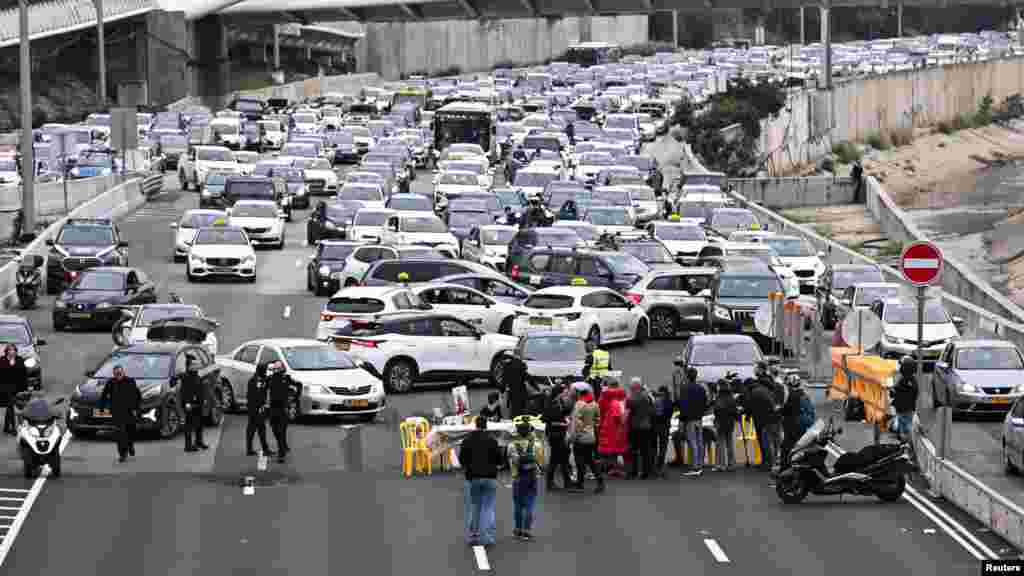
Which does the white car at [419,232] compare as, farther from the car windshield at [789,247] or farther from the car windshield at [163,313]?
the car windshield at [163,313]

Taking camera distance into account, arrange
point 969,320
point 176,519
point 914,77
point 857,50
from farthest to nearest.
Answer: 1. point 857,50
2. point 914,77
3. point 969,320
4. point 176,519

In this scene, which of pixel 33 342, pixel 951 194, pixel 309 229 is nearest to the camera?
pixel 33 342

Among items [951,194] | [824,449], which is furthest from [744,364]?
[951,194]

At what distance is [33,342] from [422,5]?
301 ft

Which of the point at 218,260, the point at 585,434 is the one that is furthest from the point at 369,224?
the point at 585,434

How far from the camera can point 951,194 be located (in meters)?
120

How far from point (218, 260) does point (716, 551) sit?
2799cm

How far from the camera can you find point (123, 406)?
28578 millimetres

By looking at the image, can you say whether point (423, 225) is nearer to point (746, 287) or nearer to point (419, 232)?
point (419, 232)

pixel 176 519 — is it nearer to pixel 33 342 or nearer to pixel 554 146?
pixel 33 342

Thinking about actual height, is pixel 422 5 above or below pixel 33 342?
above

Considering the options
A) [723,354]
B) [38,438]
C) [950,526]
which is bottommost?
[950,526]

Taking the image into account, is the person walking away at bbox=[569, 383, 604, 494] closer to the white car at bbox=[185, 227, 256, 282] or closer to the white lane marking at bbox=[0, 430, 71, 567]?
the white lane marking at bbox=[0, 430, 71, 567]

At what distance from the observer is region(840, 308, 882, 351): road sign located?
31.6 m
